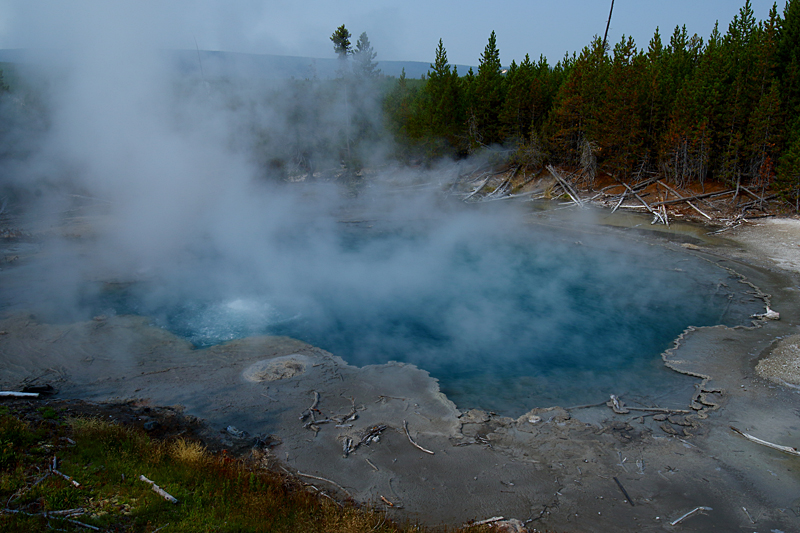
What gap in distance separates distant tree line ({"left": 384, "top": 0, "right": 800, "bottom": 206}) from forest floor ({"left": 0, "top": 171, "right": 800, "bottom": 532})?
38.8 feet

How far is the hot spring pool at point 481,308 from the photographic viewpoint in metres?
7.86

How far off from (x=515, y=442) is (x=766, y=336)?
6.05 m

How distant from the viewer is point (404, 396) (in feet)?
22.4

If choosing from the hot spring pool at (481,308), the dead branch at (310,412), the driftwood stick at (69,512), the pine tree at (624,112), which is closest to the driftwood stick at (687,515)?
the hot spring pool at (481,308)

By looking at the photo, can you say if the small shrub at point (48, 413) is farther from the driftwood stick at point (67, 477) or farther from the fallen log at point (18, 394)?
the driftwood stick at point (67, 477)

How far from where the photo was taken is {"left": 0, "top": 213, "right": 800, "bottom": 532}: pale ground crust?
15.8ft

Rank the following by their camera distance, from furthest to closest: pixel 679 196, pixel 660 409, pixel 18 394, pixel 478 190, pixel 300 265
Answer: pixel 478 190 < pixel 679 196 < pixel 300 265 < pixel 660 409 < pixel 18 394

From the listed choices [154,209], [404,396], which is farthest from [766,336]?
[154,209]

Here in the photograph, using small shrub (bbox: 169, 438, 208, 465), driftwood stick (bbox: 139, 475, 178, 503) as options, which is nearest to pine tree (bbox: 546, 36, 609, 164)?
small shrub (bbox: 169, 438, 208, 465)

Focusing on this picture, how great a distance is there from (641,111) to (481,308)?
Result: 51.3ft

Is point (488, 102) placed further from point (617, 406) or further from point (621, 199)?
point (617, 406)

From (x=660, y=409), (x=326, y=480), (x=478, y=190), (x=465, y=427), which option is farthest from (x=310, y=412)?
(x=478, y=190)

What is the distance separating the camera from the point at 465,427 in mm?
6141

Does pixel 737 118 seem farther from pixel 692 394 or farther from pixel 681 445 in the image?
pixel 681 445
